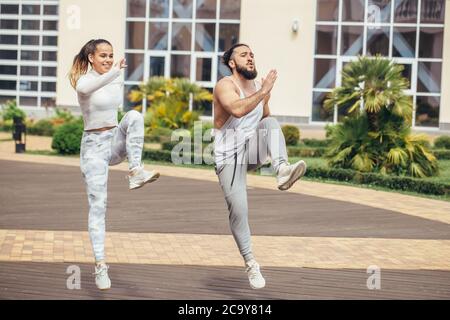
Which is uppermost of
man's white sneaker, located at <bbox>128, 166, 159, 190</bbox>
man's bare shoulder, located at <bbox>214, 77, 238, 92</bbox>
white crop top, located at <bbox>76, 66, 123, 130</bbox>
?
man's bare shoulder, located at <bbox>214, 77, 238, 92</bbox>

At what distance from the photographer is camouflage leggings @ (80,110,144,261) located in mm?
5859

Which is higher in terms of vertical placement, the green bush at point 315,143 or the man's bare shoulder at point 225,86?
the man's bare shoulder at point 225,86

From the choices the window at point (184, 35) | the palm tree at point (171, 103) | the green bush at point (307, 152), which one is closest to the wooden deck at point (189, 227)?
the green bush at point (307, 152)

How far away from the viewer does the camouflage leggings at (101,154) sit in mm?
5859

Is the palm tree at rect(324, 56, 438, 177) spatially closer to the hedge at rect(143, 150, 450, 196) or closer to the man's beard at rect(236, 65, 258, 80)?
the hedge at rect(143, 150, 450, 196)

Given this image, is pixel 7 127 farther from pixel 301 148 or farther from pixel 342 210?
pixel 342 210

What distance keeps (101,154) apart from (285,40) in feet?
77.6

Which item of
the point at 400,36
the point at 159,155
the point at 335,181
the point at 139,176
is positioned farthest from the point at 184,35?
the point at 139,176

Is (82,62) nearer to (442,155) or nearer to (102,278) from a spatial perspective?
(102,278)

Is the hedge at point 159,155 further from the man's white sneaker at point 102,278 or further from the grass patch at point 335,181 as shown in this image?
the man's white sneaker at point 102,278

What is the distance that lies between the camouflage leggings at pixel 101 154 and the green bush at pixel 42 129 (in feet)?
58.5

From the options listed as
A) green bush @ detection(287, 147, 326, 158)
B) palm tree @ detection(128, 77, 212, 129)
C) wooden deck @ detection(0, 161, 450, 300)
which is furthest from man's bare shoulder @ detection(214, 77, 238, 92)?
palm tree @ detection(128, 77, 212, 129)

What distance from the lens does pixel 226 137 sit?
5.94 metres

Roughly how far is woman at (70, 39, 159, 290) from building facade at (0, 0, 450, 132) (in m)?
23.1
